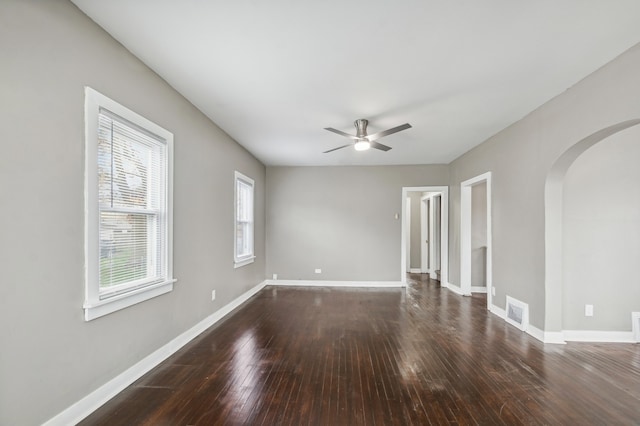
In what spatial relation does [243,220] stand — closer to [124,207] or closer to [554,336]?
[124,207]

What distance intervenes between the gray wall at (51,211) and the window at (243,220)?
2.26 m

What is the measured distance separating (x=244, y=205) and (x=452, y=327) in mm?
4022

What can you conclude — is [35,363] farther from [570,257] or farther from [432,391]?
[570,257]

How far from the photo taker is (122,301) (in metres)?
2.22

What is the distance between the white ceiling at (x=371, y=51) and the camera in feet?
5.99

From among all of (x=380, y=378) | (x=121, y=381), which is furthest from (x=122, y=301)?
(x=380, y=378)

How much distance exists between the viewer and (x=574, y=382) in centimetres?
242

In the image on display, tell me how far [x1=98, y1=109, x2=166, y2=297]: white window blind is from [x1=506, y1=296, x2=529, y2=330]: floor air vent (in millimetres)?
4291

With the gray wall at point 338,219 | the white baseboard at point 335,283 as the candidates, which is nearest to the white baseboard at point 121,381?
the white baseboard at point 335,283

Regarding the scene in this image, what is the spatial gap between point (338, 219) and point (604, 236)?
432 cm

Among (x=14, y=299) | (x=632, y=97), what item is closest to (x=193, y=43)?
(x=14, y=299)

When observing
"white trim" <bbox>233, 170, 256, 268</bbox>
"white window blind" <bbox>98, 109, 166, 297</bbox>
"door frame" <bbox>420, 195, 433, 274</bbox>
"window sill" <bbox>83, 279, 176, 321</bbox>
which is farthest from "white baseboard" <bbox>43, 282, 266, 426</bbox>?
"door frame" <bbox>420, 195, 433, 274</bbox>

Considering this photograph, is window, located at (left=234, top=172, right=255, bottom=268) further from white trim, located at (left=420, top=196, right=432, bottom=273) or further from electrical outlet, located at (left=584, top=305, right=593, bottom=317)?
white trim, located at (left=420, top=196, right=432, bottom=273)

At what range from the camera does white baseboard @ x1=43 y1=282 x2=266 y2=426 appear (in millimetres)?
1820
